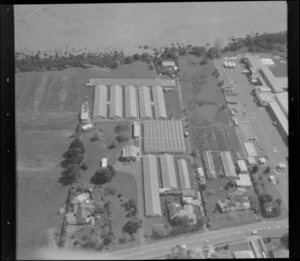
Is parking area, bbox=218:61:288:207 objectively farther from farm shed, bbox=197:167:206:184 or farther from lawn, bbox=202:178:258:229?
farm shed, bbox=197:167:206:184

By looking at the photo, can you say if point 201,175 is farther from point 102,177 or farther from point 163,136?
point 102,177

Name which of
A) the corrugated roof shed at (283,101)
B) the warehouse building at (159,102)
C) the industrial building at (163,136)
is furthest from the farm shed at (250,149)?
the warehouse building at (159,102)

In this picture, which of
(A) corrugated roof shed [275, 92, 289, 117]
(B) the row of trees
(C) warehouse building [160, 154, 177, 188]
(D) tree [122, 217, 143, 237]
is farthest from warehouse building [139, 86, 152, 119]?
(A) corrugated roof shed [275, 92, 289, 117]

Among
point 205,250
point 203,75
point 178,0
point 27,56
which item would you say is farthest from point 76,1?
point 205,250

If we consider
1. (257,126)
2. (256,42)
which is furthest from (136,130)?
(256,42)

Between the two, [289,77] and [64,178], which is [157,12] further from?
[64,178]

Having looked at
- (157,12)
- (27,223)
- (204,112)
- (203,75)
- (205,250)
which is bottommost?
(205,250)
